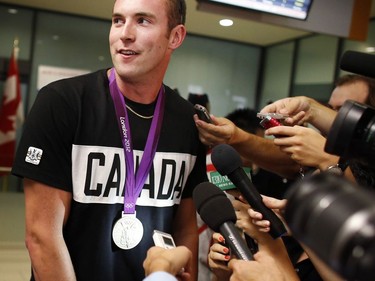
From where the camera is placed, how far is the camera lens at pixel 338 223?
352 mm

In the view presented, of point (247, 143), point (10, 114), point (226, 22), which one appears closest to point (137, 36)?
point (247, 143)

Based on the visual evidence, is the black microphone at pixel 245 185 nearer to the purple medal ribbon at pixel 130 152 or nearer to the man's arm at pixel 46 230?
the purple medal ribbon at pixel 130 152

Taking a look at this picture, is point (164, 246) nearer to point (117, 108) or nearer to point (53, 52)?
point (117, 108)

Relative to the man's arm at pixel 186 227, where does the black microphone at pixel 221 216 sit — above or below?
above

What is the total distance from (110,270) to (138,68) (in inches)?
24.7

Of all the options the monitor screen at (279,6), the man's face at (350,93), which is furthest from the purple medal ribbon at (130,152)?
the monitor screen at (279,6)

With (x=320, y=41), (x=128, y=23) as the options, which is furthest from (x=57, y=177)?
(x=320, y=41)

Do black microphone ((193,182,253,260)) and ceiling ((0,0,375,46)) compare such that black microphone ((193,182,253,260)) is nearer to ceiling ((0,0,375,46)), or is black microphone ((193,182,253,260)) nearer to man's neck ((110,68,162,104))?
man's neck ((110,68,162,104))

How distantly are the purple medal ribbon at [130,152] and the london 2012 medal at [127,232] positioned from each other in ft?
0.08

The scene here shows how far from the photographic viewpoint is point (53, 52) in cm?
588

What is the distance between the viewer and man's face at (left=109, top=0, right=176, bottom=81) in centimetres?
127

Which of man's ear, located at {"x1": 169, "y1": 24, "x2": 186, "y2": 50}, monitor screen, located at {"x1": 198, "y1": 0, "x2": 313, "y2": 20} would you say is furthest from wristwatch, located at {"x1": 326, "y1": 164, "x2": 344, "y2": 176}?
monitor screen, located at {"x1": 198, "y1": 0, "x2": 313, "y2": 20}

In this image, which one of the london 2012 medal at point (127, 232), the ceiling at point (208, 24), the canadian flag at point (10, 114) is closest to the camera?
the london 2012 medal at point (127, 232)

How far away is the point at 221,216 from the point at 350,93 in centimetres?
146
